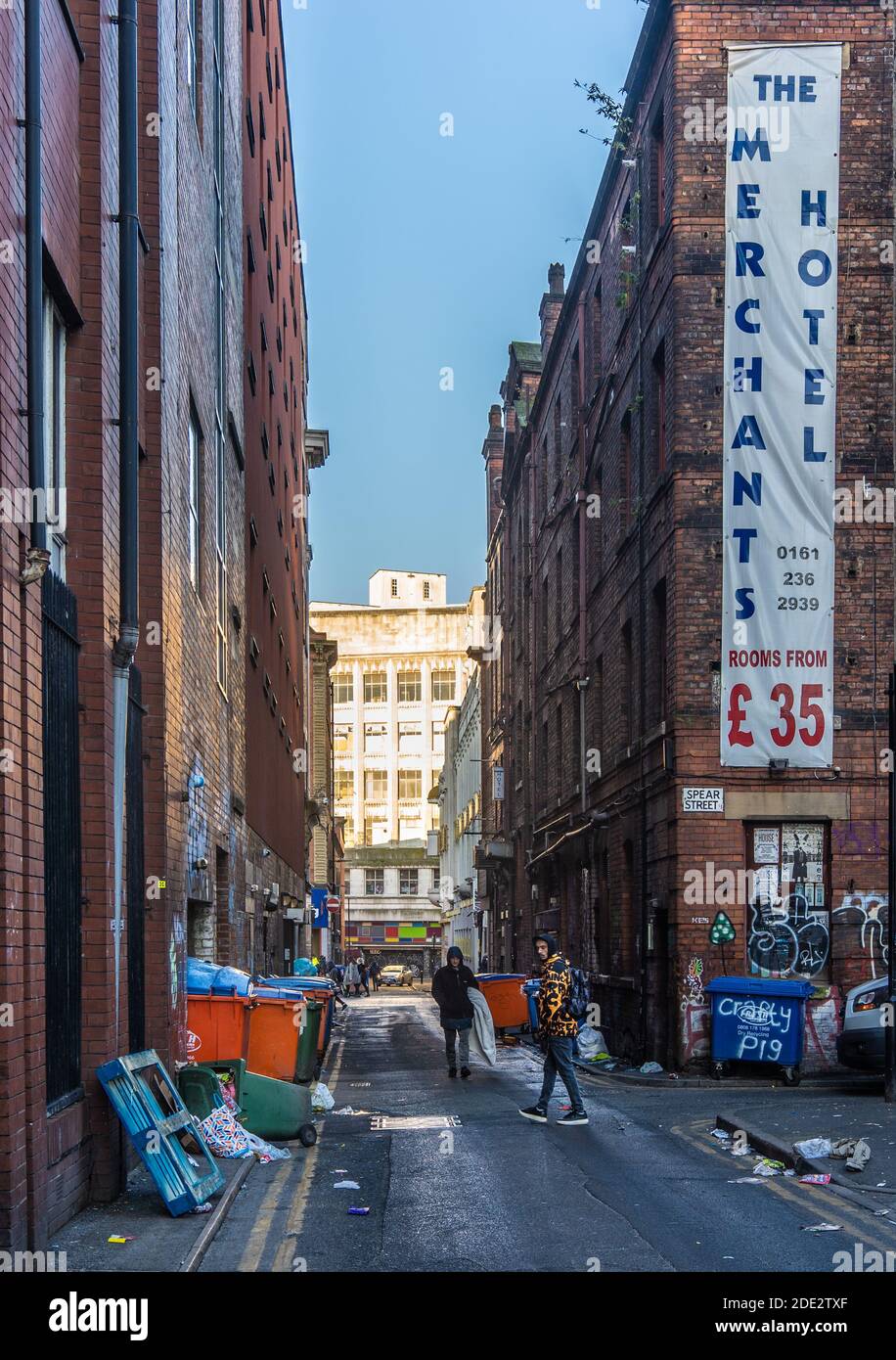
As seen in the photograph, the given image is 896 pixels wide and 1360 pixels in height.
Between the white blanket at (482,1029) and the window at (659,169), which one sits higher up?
the window at (659,169)

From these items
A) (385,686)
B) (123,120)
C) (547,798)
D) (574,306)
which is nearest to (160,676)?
(123,120)

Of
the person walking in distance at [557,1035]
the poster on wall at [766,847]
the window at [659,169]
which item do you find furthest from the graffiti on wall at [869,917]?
the window at [659,169]

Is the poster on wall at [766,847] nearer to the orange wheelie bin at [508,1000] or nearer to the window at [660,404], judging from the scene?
the window at [660,404]

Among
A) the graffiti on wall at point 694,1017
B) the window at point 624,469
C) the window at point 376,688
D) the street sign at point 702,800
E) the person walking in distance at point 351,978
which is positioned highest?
the window at point 376,688

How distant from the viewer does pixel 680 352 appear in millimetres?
20109

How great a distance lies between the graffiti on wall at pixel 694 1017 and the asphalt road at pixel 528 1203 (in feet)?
10.4

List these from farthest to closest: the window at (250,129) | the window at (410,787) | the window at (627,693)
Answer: the window at (410,787), the window at (250,129), the window at (627,693)

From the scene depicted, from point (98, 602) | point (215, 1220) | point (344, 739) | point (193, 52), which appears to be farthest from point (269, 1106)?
point (344, 739)

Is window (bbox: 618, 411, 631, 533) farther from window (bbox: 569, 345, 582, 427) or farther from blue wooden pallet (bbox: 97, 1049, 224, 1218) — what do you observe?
blue wooden pallet (bbox: 97, 1049, 224, 1218)

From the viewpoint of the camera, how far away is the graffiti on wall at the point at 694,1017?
1903 centimetres

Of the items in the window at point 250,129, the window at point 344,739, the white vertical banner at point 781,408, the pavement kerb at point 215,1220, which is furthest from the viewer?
the window at point 344,739

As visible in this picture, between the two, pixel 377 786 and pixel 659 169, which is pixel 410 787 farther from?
pixel 659 169

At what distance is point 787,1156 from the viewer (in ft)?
37.3

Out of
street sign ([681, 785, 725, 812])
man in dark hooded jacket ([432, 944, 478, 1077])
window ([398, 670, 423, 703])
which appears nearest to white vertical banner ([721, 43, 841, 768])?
street sign ([681, 785, 725, 812])
